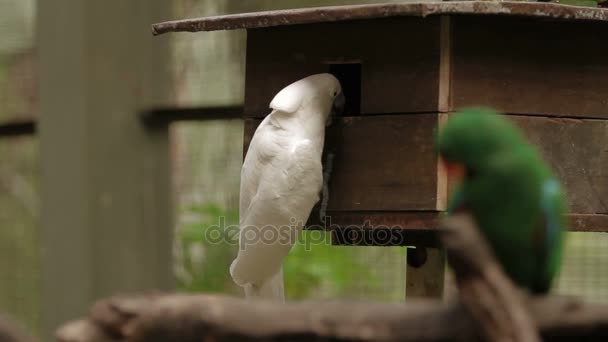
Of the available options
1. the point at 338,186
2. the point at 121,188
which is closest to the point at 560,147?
the point at 338,186

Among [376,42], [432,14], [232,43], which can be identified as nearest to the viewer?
[432,14]

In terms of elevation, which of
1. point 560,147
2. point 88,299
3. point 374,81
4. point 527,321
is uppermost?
point 374,81

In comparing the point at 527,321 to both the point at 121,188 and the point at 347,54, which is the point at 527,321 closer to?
the point at 347,54

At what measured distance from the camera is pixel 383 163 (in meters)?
2.11

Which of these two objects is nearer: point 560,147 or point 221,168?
point 560,147

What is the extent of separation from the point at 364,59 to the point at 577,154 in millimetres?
494

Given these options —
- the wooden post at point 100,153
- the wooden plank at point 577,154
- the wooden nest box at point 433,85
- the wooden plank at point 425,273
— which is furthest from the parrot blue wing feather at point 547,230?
the wooden post at point 100,153

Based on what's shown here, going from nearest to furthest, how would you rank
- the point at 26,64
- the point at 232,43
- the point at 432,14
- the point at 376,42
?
the point at 432,14
the point at 376,42
the point at 232,43
the point at 26,64

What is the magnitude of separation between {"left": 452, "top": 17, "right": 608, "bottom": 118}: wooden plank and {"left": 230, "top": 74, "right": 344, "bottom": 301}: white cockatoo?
11.8 inches

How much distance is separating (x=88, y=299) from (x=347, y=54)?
148 cm

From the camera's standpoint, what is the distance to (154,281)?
10.9 ft

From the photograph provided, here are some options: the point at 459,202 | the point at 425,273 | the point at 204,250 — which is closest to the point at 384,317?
the point at 459,202
